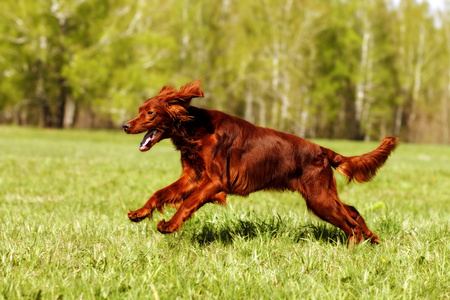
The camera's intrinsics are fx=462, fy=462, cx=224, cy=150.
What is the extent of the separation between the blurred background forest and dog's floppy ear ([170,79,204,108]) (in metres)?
21.1

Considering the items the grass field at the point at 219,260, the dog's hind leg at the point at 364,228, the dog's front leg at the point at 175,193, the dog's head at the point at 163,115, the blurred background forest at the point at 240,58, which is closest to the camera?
the grass field at the point at 219,260

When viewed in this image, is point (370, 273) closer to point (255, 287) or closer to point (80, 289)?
point (255, 287)

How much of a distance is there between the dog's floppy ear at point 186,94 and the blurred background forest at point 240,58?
21.1 metres

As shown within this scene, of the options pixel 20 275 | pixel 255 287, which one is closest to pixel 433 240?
pixel 255 287

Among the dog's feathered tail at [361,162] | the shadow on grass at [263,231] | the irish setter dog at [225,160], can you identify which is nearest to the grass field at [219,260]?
the shadow on grass at [263,231]

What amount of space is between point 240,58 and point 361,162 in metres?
28.5

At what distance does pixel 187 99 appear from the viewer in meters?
3.11

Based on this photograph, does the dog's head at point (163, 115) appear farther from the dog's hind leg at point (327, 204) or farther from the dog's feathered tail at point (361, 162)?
the dog's feathered tail at point (361, 162)

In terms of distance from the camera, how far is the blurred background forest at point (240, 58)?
25.4 meters

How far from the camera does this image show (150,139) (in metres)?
3.05

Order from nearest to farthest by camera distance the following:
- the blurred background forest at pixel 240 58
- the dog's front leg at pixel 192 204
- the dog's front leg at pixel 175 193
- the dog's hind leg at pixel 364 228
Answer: the dog's front leg at pixel 192 204 → the dog's front leg at pixel 175 193 → the dog's hind leg at pixel 364 228 → the blurred background forest at pixel 240 58

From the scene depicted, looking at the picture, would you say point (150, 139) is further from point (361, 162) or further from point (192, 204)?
point (361, 162)

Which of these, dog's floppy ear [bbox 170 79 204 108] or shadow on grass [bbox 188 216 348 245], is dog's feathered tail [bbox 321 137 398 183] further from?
dog's floppy ear [bbox 170 79 204 108]

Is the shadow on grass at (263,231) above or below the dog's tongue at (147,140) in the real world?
below
